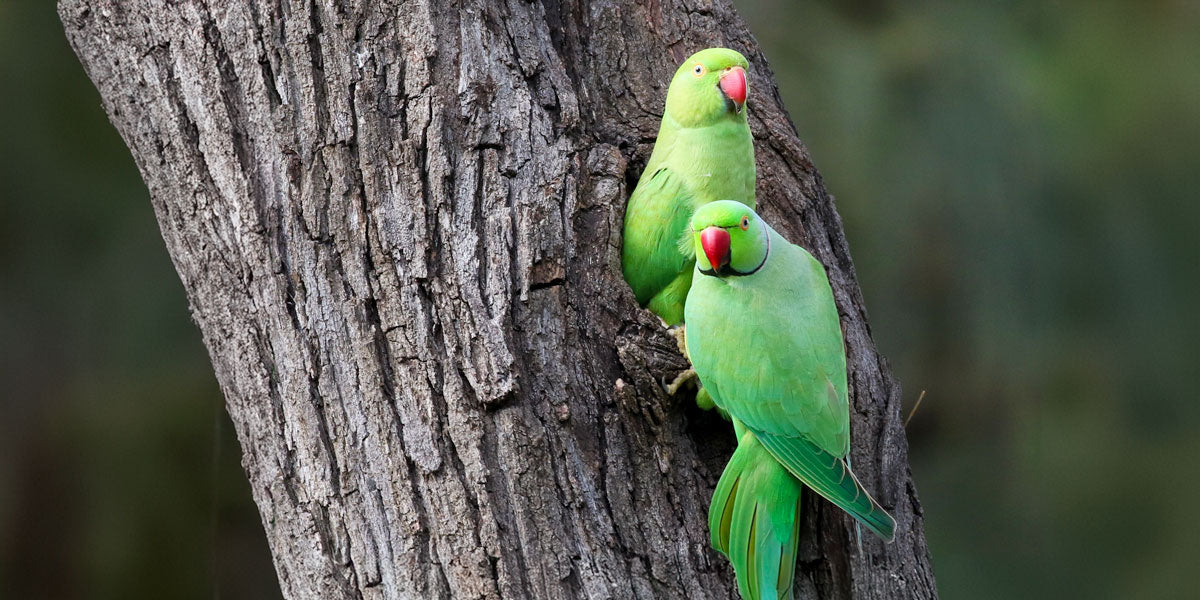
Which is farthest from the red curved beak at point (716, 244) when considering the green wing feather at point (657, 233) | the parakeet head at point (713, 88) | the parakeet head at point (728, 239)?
the parakeet head at point (713, 88)

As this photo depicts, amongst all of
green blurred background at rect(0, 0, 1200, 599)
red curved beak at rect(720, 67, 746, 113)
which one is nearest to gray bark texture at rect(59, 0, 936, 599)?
red curved beak at rect(720, 67, 746, 113)

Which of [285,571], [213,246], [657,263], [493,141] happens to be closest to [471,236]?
[493,141]

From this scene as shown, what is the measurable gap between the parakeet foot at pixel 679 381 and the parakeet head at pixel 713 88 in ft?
1.92

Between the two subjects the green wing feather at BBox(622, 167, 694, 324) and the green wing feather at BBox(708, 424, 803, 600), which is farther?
the green wing feather at BBox(622, 167, 694, 324)

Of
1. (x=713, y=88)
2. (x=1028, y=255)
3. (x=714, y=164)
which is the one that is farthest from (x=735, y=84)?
(x=1028, y=255)

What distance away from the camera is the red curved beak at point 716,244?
6.01 feet

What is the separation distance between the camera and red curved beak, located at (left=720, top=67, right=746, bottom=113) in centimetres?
204

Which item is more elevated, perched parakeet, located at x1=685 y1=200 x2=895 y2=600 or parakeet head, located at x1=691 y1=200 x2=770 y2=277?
parakeet head, located at x1=691 y1=200 x2=770 y2=277

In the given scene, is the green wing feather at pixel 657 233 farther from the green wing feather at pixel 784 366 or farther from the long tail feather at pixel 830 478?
the long tail feather at pixel 830 478

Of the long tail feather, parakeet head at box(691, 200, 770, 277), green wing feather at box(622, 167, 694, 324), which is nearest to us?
the long tail feather

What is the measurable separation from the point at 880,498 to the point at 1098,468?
9.31 ft

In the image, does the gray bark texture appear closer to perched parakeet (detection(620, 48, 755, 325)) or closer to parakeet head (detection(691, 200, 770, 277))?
perched parakeet (detection(620, 48, 755, 325))

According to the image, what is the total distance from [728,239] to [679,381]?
322mm

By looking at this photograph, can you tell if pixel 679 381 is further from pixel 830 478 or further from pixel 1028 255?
pixel 1028 255
